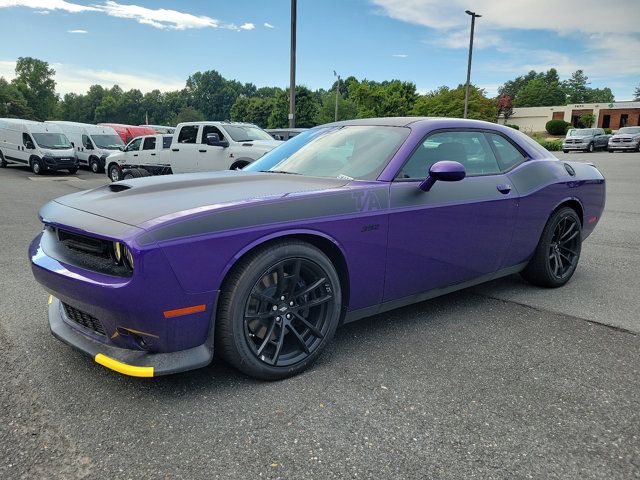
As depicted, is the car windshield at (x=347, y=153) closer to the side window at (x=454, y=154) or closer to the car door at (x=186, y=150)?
the side window at (x=454, y=154)

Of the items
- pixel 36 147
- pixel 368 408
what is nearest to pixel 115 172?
pixel 36 147

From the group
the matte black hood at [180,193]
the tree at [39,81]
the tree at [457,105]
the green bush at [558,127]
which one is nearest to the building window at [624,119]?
the green bush at [558,127]

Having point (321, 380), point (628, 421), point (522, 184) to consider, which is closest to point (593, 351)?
point (628, 421)

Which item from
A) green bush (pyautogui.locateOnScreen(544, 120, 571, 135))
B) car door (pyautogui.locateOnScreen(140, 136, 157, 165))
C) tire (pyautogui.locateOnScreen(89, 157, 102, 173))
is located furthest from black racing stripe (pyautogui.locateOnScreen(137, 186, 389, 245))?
green bush (pyautogui.locateOnScreen(544, 120, 571, 135))

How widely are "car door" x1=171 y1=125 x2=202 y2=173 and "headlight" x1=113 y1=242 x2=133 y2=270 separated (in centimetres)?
1063

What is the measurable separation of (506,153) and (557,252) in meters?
1.10

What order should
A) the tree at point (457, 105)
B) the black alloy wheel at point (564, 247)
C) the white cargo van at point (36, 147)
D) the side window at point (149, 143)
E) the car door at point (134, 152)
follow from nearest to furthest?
the black alloy wheel at point (564, 247)
the side window at point (149, 143)
the car door at point (134, 152)
the white cargo van at point (36, 147)
the tree at point (457, 105)

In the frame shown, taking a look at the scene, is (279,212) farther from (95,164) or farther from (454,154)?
(95,164)

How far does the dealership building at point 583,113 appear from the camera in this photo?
229 ft

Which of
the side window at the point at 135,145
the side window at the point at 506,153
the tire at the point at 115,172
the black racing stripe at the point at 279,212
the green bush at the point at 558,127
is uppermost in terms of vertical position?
the green bush at the point at 558,127

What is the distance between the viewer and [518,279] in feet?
16.1

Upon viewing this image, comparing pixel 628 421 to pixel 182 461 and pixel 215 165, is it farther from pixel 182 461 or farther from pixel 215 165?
pixel 215 165

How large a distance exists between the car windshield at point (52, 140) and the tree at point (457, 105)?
111 feet

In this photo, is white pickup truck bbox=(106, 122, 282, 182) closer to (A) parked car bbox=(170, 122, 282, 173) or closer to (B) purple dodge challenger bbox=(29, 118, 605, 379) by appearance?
(A) parked car bbox=(170, 122, 282, 173)
